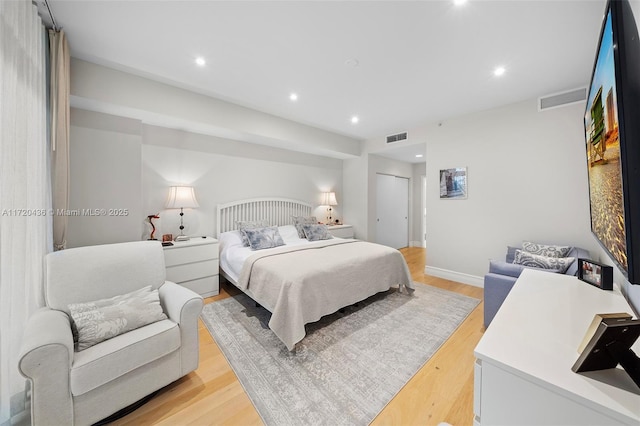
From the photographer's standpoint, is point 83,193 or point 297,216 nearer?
point 83,193

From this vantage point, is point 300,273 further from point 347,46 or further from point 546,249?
point 546,249

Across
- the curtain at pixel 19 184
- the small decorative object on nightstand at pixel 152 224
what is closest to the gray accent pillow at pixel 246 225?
the small decorative object on nightstand at pixel 152 224

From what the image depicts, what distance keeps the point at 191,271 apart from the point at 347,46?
315 cm

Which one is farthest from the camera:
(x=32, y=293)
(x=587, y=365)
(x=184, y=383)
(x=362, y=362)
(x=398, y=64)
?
(x=398, y=64)

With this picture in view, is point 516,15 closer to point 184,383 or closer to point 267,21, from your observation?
point 267,21

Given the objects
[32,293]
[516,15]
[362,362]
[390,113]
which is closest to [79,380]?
Result: [32,293]

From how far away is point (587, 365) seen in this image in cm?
75

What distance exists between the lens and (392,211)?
598 centimetres

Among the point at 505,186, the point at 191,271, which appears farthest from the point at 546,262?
the point at 191,271

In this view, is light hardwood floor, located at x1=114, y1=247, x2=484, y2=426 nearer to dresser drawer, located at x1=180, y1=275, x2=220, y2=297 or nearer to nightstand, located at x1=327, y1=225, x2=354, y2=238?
dresser drawer, located at x1=180, y1=275, x2=220, y2=297

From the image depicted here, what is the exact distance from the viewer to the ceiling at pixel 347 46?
5.70 feet

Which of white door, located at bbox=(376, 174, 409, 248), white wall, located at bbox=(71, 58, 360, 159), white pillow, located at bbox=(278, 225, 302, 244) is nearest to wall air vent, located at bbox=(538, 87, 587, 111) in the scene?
white door, located at bbox=(376, 174, 409, 248)

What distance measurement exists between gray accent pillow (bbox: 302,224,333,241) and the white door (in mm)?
1915

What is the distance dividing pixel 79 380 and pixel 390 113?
4211 millimetres
